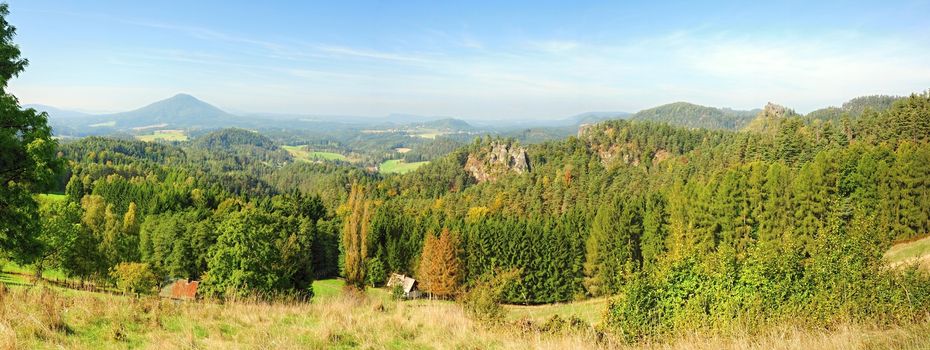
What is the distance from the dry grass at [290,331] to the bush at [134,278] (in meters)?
24.6

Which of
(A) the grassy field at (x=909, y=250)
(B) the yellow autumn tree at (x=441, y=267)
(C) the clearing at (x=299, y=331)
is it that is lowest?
(B) the yellow autumn tree at (x=441, y=267)

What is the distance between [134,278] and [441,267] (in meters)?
25.8

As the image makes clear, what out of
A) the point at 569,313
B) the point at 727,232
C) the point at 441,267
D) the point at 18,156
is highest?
the point at 18,156

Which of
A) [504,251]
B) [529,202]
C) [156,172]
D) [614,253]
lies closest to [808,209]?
[614,253]

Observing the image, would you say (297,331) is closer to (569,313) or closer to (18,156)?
(18,156)

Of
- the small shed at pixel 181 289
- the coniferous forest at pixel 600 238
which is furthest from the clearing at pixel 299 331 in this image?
the small shed at pixel 181 289

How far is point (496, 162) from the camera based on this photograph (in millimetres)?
148625

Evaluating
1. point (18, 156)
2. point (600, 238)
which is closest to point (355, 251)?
point (600, 238)

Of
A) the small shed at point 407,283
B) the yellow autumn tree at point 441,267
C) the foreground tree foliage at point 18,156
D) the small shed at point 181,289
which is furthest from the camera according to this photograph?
the small shed at point 407,283

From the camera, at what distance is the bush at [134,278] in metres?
31.1

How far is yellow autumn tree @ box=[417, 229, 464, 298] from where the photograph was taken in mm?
47562

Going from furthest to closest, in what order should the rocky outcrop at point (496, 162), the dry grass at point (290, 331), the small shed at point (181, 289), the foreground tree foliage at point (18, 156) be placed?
the rocky outcrop at point (496, 162)
the small shed at point (181, 289)
the foreground tree foliage at point (18, 156)
the dry grass at point (290, 331)

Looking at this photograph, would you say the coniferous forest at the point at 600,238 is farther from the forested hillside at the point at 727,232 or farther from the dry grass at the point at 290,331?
the dry grass at the point at 290,331

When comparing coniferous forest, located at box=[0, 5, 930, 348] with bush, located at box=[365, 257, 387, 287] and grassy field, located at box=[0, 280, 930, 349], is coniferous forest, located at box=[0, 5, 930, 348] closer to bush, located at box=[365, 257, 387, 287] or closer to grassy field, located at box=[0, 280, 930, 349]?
bush, located at box=[365, 257, 387, 287]
